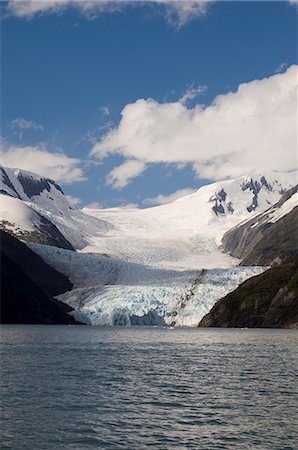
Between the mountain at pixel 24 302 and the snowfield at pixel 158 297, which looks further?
the snowfield at pixel 158 297

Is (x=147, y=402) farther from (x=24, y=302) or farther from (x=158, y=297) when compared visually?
(x=158, y=297)

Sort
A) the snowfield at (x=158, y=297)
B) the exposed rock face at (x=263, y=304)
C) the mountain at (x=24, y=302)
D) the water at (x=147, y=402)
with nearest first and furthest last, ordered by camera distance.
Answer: the water at (x=147, y=402) < the exposed rock face at (x=263, y=304) < the mountain at (x=24, y=302) < the snowfield at (x=158, y=297)

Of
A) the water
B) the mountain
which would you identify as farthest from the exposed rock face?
the water

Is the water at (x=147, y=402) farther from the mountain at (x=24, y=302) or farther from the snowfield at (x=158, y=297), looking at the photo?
the snowfield at (x=158, y=297)

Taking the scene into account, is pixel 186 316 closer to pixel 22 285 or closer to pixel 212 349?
pixel 22 285

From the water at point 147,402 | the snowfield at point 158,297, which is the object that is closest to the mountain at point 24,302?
the snowfield at point 158,297

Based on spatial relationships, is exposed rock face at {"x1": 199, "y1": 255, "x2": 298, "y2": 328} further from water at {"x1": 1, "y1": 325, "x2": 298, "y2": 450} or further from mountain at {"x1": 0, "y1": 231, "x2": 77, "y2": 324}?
water at {"x1": 1, "y1": 325, "x2": 298, "y2": 450}
